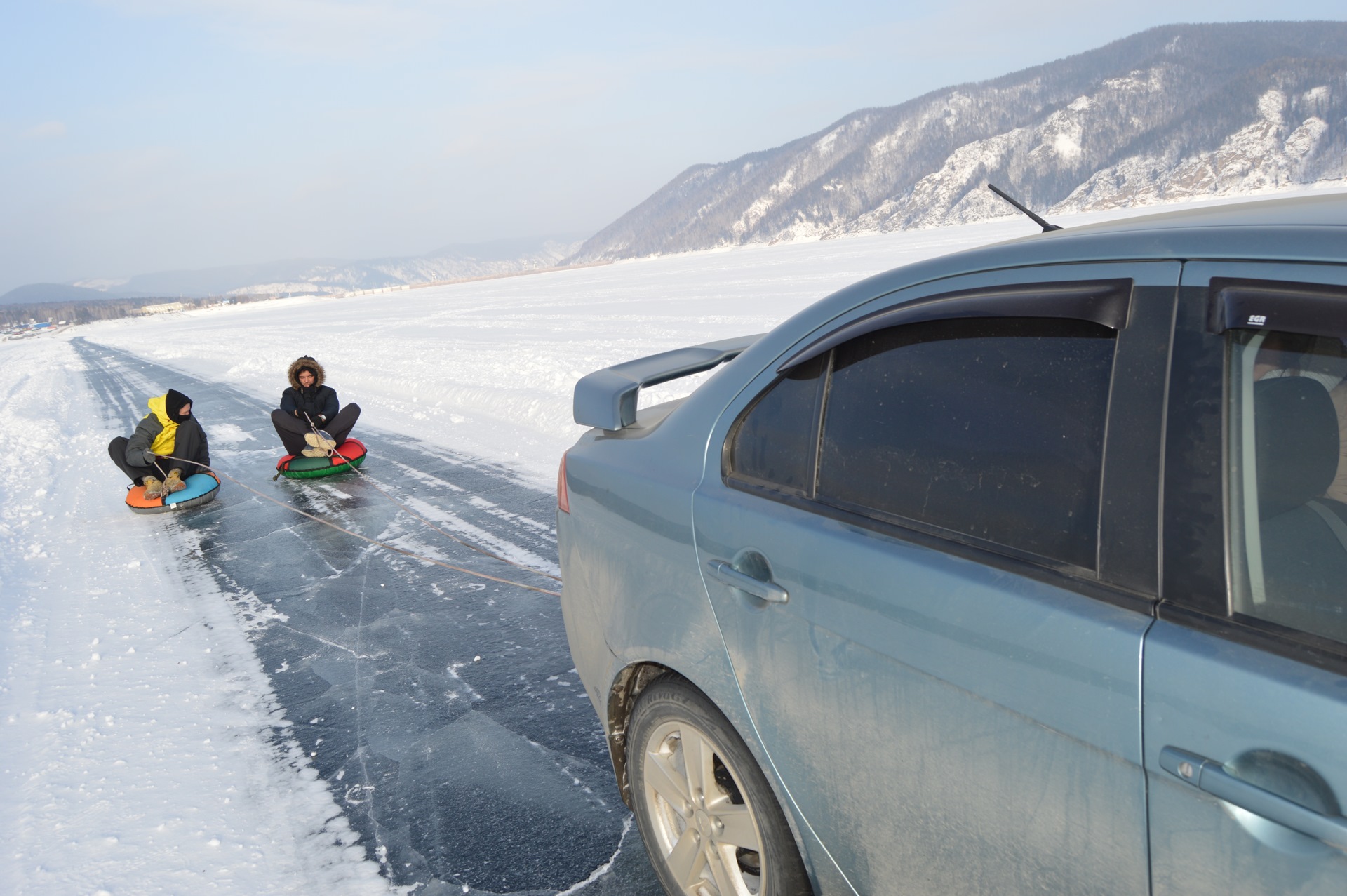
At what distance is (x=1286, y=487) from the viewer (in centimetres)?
129

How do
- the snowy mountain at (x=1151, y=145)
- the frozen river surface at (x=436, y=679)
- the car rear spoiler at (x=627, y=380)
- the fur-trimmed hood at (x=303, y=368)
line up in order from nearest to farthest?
the car rear spoiler at (x=627, y=380) < the frozen river surface at (x=436, y=679) < the fur-trimmed hood at (x=303, y=368) < the snowy mountain at (x=1151, y=145)

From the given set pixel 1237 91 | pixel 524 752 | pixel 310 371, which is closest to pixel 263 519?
pixel 310 371

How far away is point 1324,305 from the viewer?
3.75ft

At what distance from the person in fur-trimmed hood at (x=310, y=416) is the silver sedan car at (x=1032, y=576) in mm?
7190

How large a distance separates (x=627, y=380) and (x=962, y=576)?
148cm

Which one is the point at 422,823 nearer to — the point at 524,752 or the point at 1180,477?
the point at 524,752

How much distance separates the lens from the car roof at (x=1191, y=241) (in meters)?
1.21

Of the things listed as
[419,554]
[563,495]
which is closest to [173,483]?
[419,554]

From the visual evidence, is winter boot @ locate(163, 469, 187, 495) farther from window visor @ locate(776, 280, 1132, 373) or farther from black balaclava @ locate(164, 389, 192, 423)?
window visor @ locate(776, 280, 1132, 373)

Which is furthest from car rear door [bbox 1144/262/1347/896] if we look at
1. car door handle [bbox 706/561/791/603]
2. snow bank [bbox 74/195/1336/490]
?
snow bank [bbox 74/195/1336/490]

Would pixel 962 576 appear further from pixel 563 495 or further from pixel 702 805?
pixel 563 495

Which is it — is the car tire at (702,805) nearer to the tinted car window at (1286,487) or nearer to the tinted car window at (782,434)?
the tinted car window at (782,434)

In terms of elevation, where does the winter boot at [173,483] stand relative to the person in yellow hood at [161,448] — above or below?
below

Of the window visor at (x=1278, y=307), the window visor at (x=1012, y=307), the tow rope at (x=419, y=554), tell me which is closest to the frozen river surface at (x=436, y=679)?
the tow rope at (x=419, y=554)
